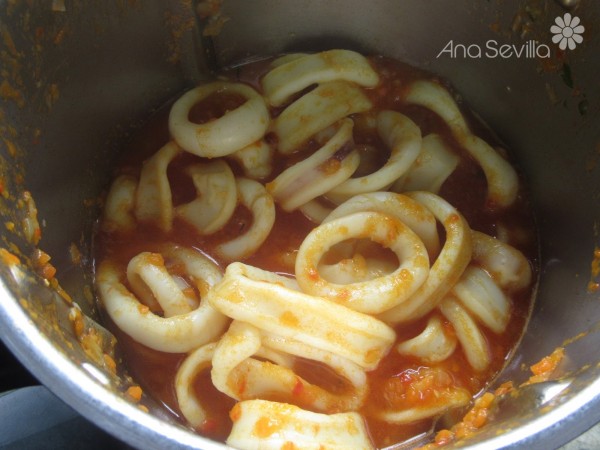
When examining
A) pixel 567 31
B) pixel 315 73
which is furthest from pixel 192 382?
pixel 567 31

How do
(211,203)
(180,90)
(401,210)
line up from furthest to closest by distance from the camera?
(180,90) < (211,203) < (401,210)

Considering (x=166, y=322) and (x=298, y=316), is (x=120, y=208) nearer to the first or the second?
(x=166, y=322)

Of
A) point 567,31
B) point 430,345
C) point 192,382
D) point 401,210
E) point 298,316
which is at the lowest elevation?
point 192,382

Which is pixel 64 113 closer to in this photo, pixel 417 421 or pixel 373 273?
pixel 373 273

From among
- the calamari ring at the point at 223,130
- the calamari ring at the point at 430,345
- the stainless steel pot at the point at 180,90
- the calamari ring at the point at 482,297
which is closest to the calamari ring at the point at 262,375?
the calamari ring at the point at 430,345

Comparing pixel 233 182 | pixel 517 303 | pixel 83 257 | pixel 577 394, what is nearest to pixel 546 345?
pixel 517 303

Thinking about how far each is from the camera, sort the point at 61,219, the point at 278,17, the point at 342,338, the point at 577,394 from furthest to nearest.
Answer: the point at 278,17
the point at 61,219
the point at 342,338
the point at 577,394

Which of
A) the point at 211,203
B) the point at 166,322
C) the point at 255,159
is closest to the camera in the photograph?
the point at 166,322

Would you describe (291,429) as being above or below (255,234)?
below
